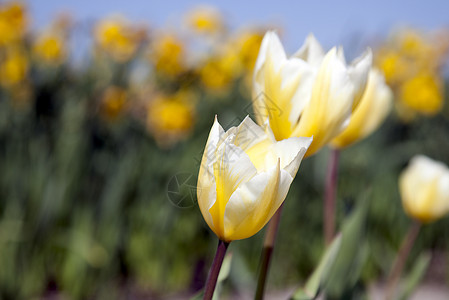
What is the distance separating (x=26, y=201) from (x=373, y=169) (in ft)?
6.03

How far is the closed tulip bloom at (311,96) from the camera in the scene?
49 centimetres

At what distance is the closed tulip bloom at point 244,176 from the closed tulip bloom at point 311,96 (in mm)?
93

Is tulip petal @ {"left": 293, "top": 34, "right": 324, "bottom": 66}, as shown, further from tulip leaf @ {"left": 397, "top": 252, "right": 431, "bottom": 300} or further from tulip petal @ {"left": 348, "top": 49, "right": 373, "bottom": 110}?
tulip leaf @ {"left": 397, "top": 252, "right": 431, "bottom": 300}

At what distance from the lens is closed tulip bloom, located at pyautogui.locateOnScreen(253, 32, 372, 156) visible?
0.49m

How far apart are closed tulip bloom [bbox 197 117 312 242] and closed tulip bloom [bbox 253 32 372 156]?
93mm

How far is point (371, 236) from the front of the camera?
267 cm

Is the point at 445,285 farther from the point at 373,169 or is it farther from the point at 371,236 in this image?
the point at 373,169

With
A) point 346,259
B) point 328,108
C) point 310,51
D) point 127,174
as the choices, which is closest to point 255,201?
point 328,108

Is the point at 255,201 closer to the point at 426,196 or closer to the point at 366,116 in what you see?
the point at 366,116

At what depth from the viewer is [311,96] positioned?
51 centimetres

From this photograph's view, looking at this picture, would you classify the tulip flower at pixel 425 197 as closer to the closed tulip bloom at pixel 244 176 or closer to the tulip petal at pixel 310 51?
the tulip petal at pixel 310 51

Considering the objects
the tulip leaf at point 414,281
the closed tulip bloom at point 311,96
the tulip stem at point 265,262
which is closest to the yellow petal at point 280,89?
the closed tulip bloom at point 311,96

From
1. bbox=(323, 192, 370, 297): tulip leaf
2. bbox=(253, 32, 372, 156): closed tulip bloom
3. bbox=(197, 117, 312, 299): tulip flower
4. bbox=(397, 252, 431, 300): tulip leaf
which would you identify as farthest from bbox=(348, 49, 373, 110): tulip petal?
bbox=(397, 252, 431, 300): tulip leaf

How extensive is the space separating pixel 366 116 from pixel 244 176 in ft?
1.30
